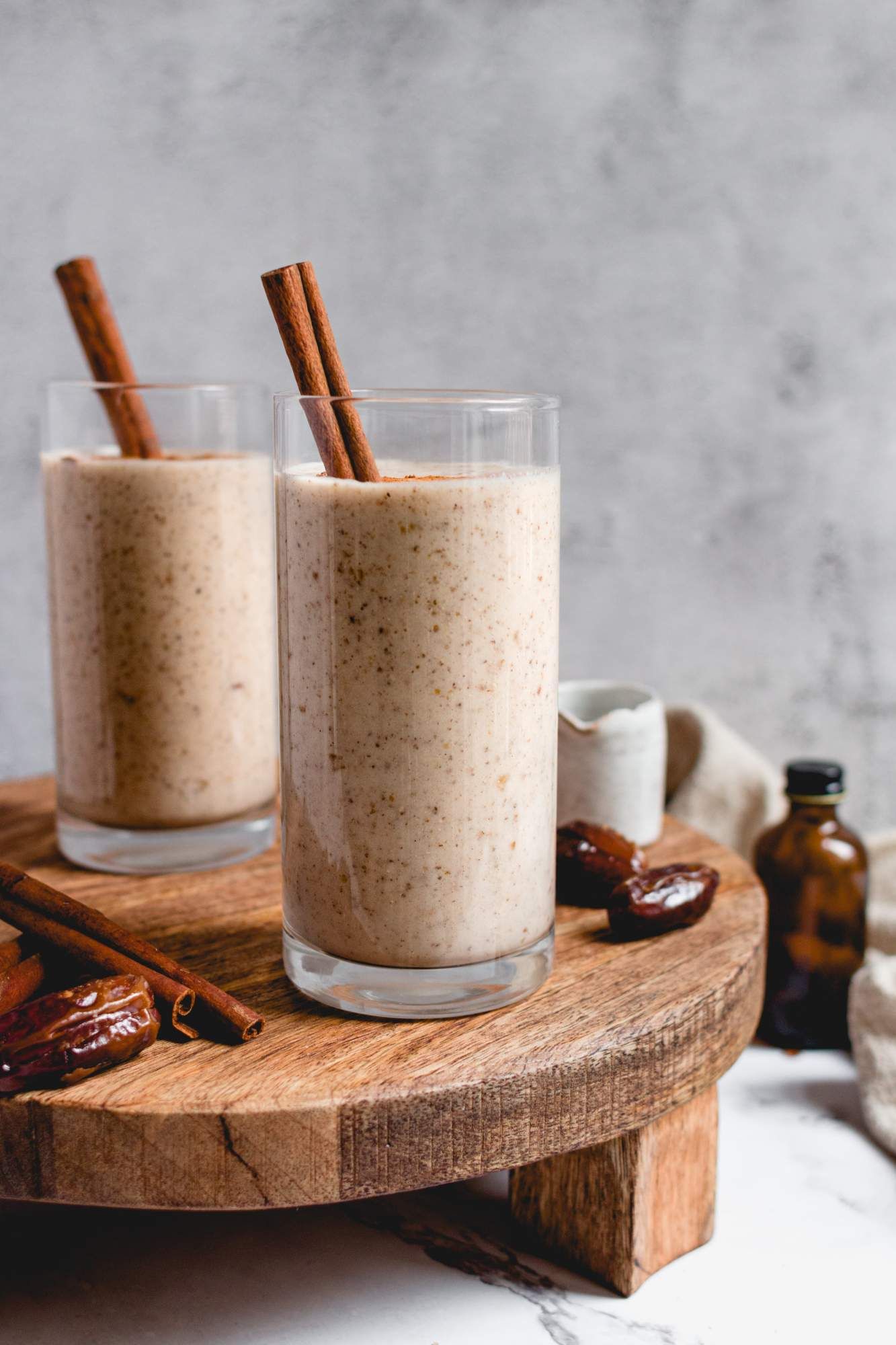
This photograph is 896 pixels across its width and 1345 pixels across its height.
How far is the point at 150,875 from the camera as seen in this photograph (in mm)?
1079

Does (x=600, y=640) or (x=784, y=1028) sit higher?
(x=600, y=640)

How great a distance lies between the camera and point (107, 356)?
1055 mm

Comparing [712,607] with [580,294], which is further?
[712,607]

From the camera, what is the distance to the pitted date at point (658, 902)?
37.1 inches

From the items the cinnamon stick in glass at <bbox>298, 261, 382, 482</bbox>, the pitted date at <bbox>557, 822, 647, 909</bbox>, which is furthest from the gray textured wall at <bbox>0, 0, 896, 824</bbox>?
the cinnamon stick in glass at <bbox>298, 261, 382, 482</bbox>

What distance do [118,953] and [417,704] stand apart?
26 cm

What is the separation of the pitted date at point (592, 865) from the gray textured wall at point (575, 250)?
0.65 m

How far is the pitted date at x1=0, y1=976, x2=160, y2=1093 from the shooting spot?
72cm

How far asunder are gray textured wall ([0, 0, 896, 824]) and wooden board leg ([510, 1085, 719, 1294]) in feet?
2.81

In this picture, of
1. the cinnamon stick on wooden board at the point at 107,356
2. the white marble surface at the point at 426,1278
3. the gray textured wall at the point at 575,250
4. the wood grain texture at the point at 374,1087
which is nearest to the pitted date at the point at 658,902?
the wood grain texture at the point at 374,1087

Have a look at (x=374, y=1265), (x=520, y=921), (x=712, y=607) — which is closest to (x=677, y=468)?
(x=712, y=607)

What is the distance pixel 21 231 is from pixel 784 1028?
113cm

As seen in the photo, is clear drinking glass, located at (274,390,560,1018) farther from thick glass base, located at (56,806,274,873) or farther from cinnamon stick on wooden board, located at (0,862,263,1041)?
thick glass base, located at (56,806,274,873)

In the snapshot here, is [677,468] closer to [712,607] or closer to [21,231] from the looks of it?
[712,607]
